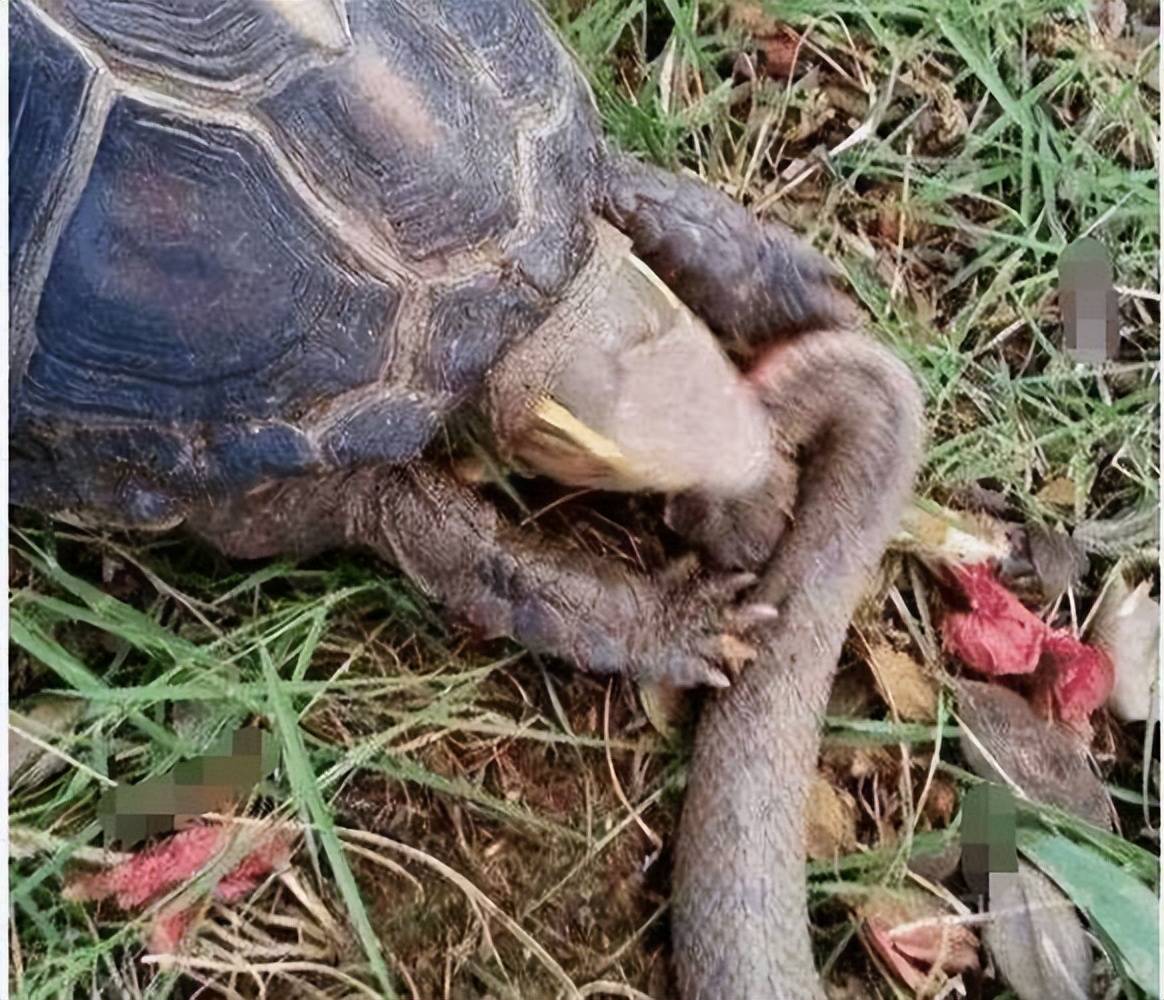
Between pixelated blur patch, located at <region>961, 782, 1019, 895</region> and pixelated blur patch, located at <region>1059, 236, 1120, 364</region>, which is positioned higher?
pixelated blur patch, located at <region>1059, 236, 1120, 364</region>

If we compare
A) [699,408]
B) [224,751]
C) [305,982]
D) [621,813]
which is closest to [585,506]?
[699,408]

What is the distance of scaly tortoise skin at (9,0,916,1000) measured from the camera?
124cm

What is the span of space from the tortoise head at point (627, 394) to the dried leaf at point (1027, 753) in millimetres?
349

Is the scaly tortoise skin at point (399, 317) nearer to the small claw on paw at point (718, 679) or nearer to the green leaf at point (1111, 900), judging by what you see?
the small claw on paw at point (718, 679)

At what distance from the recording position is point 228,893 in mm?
1502

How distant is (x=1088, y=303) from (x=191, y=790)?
102 centimetres

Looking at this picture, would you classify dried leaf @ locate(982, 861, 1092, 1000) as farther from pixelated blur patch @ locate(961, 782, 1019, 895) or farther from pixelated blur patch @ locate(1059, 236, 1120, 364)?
pixelated blur patch @ locate(1059, 236, 1120, 364)

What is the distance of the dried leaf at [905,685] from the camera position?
1.61m

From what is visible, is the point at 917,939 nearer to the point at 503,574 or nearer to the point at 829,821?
the point at 829,821

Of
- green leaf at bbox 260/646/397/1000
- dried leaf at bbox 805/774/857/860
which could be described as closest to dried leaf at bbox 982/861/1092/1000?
dried leaf at bbox 805/774/857/860

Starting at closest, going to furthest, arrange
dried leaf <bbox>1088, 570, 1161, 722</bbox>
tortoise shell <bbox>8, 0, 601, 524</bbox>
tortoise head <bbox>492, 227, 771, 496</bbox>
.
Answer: tortoise shell <bbox>8, 0, 601, 524</bbox>, tortoise head <bbox>492, 227, 771, 496</bbox>, dried leaf <bbox>1088, 570, 1161, 722</bbox>

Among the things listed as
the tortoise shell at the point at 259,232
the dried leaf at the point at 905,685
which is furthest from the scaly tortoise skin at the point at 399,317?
the dried leaf at the point at 905,685

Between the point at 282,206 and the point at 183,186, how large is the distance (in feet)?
0.25

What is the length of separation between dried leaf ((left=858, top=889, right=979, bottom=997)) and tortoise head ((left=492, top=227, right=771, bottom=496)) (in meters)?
0.44
